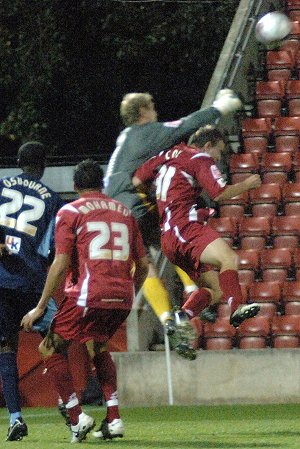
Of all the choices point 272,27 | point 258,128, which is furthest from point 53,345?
point 258,128

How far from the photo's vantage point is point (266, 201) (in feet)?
52.0

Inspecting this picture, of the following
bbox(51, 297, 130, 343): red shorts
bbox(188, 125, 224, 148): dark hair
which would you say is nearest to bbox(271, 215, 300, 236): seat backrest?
bbox(188, 125, 224, 148): dark hair

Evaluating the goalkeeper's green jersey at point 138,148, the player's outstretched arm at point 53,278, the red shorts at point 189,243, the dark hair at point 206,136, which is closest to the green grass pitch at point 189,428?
the player's outstretched arm at point 53,278

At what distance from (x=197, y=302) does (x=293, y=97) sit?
6779 mm

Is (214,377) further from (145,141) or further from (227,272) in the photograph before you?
(227,272)

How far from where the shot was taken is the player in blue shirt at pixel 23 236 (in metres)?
9.90

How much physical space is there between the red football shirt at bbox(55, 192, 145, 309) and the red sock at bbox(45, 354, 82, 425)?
1.33 feet

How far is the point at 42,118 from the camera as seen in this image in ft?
85.9

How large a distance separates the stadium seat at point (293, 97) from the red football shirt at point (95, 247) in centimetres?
819

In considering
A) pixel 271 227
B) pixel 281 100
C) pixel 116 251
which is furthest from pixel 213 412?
pixel 281 100

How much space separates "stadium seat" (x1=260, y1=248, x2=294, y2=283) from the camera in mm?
15070

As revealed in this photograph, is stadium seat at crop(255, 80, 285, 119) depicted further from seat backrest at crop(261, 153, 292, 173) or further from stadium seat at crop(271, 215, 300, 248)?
stadium seat at crop(271, 215, 300, 248)

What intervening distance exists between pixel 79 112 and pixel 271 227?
12.0 meters

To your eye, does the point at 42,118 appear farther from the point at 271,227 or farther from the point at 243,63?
the point at 271,227
